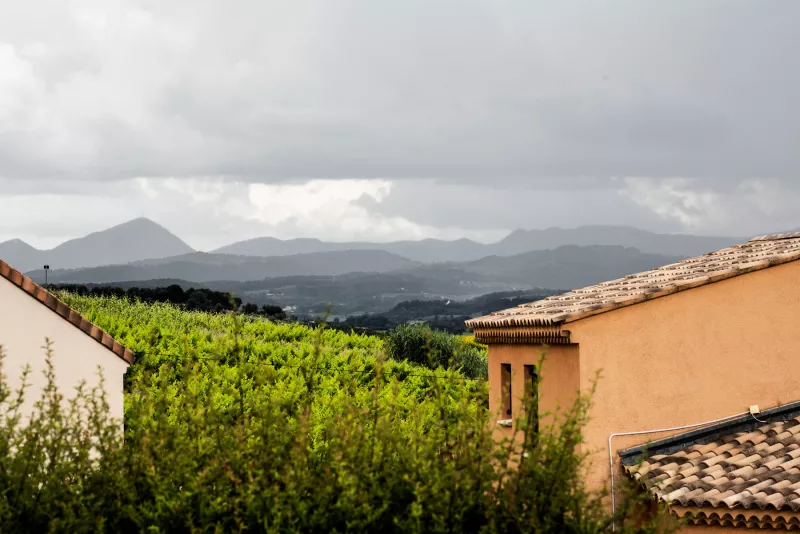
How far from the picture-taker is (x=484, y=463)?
8.69 m

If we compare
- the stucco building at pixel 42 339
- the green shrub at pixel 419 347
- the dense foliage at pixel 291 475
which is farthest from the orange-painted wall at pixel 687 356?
the green shrub at pixel 419 347

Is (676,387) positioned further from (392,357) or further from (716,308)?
(392,357)

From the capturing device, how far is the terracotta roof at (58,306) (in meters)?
19.9

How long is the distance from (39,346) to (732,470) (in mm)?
13365

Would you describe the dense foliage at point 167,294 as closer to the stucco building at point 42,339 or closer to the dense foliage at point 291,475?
the stucco building at point 42,339

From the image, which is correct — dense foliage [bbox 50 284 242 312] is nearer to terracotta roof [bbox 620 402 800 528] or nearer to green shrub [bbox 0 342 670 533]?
terracotta roof [bbox 620 402 800 528]

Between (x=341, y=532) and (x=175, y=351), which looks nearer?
(x=341, y=532)

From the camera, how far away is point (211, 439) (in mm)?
9438

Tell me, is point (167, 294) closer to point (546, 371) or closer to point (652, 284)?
point (546, 371)

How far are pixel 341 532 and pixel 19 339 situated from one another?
13.6 m

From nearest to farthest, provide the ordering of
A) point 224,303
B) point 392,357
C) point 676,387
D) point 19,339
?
point 676,387
point 19,339
point 392,357
point 224,303

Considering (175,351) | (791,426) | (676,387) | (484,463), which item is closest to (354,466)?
(484,463)

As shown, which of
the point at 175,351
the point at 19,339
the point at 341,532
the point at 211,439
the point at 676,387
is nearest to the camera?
the point at 341,532

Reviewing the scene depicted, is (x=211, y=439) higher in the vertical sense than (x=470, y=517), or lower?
higher
